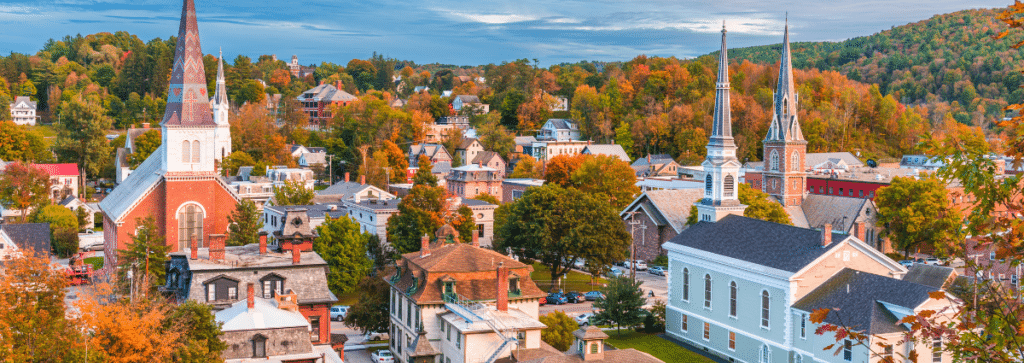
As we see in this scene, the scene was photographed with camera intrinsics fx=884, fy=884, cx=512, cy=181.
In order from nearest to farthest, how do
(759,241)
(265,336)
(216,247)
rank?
(265,336), (216,247), (759,241)

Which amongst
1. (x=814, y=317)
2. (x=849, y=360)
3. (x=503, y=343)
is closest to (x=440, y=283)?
(x=503, y=343)

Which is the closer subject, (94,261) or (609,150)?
(94,261)

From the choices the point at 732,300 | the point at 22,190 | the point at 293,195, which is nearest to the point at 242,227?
the point at 293,195

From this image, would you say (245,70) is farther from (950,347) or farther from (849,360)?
(950,347)

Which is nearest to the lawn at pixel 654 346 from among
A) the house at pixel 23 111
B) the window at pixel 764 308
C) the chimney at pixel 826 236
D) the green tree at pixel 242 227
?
the window at pixel 764 308

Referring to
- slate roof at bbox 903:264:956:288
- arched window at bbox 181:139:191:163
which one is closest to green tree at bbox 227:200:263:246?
arched window at bbox 181:139:191:163

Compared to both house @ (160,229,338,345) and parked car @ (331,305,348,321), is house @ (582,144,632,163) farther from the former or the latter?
house @ (160,229,338,345)

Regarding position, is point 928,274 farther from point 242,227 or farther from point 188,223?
point 188,223
